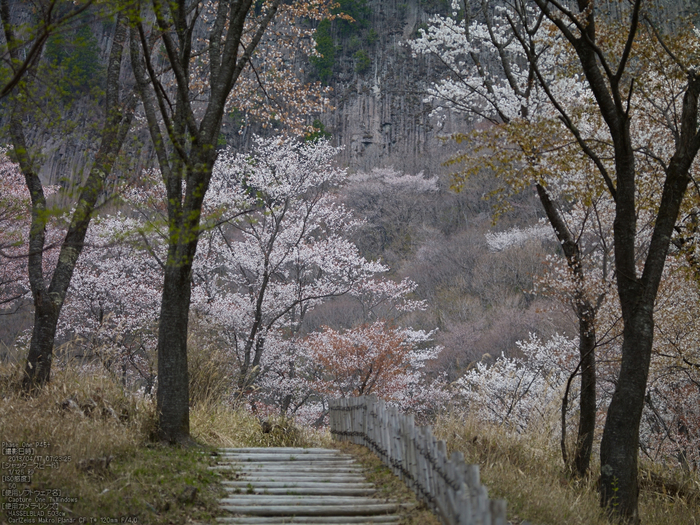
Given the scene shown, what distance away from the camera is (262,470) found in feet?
17.4

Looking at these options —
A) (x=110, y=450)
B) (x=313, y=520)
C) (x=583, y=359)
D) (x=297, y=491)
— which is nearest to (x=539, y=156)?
(x=583, y=359)

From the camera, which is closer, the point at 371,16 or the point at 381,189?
the point at 381,189

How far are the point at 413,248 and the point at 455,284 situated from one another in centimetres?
498

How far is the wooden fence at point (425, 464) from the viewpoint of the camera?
2.91 meters

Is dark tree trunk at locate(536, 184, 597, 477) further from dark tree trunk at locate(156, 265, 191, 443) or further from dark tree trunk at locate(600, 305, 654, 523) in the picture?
dark tree trunk at locate(156, 265, 191, 443)

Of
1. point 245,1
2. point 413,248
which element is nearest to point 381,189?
point 413,248

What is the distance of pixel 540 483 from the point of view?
216 inches

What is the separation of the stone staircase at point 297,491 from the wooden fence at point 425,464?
0.31 metres

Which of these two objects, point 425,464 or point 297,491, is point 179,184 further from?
point 425,464

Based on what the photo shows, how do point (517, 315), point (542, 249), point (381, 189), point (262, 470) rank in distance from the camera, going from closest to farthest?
point (262, 470), point (517, 315), point (542, 249), point (381, 189)

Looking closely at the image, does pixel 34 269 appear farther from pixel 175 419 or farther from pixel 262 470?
pixel 262 470

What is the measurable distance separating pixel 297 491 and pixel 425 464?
1107 mm

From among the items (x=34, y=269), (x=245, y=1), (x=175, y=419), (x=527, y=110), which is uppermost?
(x=245, y=1)

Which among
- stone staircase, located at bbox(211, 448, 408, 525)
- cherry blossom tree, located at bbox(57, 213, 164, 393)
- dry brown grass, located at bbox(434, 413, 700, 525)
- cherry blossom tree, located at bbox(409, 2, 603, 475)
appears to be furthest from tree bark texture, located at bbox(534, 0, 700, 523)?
cherry blossom tree, located at bbox(57, 213, 164, 393)
